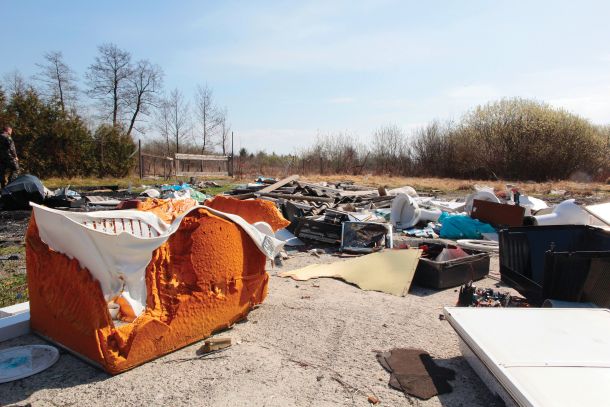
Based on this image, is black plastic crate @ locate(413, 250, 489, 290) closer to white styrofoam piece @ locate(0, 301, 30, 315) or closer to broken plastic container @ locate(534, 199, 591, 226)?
broken plastic container @ locate(534, 199, 591, 226)

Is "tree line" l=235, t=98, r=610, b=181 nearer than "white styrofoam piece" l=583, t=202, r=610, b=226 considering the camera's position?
No

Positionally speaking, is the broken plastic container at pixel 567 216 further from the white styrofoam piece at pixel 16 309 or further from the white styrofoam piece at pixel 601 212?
the white styrofoam piece at pixel 16 309

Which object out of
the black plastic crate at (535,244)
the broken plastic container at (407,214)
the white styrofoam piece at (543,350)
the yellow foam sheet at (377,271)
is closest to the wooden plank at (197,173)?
the broken plastic container at (407,214)

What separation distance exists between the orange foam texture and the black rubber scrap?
144cm

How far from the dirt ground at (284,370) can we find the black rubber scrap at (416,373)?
6 cm

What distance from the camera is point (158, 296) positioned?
3172 mm

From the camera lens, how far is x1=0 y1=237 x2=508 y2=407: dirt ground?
268 centimetres

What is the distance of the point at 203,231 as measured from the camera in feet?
A: 11.2

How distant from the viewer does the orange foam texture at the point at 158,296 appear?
2869mm

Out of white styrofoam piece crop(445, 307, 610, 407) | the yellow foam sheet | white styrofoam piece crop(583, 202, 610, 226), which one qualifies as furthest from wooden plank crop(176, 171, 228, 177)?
white styrofoam piece crop(445, 307, 610, 407)

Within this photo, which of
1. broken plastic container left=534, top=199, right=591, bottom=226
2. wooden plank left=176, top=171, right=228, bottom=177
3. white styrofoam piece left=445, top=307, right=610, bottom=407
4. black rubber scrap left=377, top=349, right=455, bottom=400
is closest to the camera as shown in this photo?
white styrofoam piece left=445, top=307, right=610, bottom=407

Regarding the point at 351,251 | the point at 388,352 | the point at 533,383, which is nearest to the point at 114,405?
the point at 388,352

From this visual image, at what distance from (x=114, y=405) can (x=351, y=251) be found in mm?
5018

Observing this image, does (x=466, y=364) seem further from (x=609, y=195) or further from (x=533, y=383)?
(x=609, y=195)
